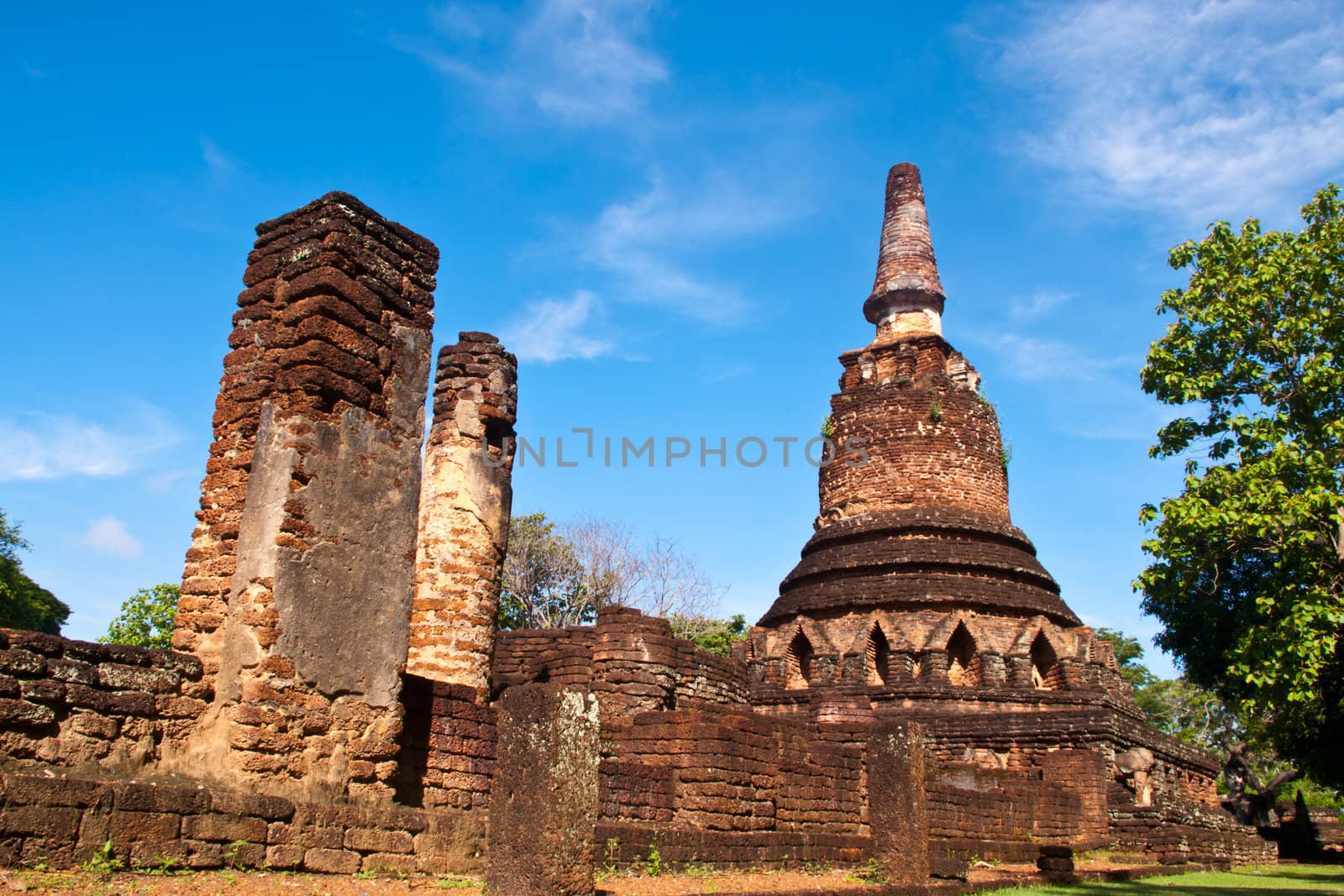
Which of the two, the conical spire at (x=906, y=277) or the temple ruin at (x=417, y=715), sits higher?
the conical spire at (x=906, y=277)

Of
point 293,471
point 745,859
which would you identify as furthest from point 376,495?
point 745,859

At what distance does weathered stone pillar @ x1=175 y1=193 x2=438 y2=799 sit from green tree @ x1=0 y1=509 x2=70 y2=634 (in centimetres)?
2368

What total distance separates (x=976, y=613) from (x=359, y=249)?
17156 millimetres

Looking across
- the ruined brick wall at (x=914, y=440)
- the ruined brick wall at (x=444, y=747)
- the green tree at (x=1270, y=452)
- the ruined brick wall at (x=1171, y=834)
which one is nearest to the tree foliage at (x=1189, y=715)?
the ruined brick wall at (x=914, y=440)

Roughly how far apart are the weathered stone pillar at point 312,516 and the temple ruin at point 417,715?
0.02 meters

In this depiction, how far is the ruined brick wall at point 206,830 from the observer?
4691mm

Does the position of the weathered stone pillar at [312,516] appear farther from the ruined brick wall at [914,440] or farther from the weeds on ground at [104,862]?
the ruined brick wall at [914,440]

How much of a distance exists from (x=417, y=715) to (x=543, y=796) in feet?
5.73

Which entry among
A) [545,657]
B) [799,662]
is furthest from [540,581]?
[545,657]

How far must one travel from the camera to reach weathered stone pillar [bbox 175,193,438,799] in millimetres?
6012

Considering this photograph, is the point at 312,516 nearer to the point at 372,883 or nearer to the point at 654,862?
the point at 372,883

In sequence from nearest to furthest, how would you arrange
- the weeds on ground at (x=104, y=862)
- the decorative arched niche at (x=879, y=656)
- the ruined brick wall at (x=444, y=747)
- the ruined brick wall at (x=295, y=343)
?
1. the weeds on ground at (x=104, y=862)
2. the ruined brick wall at (x=295, y=343)
3. the ruined brick wall at (x=444, y=747)
4. the decorative arched niche at (x=879, y=656)

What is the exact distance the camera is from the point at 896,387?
24.7 metres

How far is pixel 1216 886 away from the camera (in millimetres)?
12703
